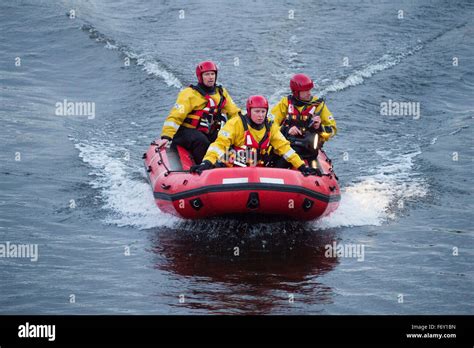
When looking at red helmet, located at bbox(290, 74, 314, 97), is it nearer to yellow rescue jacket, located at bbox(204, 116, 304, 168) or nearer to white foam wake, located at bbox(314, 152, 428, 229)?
yellow rescue jacket, located at bbox(204, 116, 304, 168)

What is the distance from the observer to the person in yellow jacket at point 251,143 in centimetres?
990

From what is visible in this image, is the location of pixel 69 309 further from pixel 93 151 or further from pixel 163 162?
pixel 93 151

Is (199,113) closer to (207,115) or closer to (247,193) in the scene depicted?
(207,115)

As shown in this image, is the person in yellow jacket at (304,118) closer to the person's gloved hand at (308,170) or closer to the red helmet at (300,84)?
the red helmet at (300,84)

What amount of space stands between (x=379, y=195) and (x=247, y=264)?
3003 millimetres

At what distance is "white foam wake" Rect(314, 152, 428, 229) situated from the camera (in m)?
10.8

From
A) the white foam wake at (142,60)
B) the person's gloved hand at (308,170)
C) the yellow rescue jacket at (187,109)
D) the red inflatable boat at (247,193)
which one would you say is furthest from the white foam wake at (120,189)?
the white foam wake at (142,60)

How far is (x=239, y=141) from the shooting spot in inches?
396

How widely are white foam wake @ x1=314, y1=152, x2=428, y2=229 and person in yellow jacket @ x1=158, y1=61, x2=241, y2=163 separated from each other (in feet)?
5.69

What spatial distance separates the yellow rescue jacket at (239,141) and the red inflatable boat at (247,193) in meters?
0.32

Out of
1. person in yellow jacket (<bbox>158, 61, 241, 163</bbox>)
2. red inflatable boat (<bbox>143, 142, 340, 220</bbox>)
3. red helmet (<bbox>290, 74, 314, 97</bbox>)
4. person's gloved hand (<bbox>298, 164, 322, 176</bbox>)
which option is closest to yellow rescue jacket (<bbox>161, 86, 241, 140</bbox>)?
person in yellow jacket (<bbox>158, 61, 241, 163</bbox>)

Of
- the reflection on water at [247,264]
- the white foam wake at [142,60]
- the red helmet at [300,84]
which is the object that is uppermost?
the white foam wake at [142,60]
